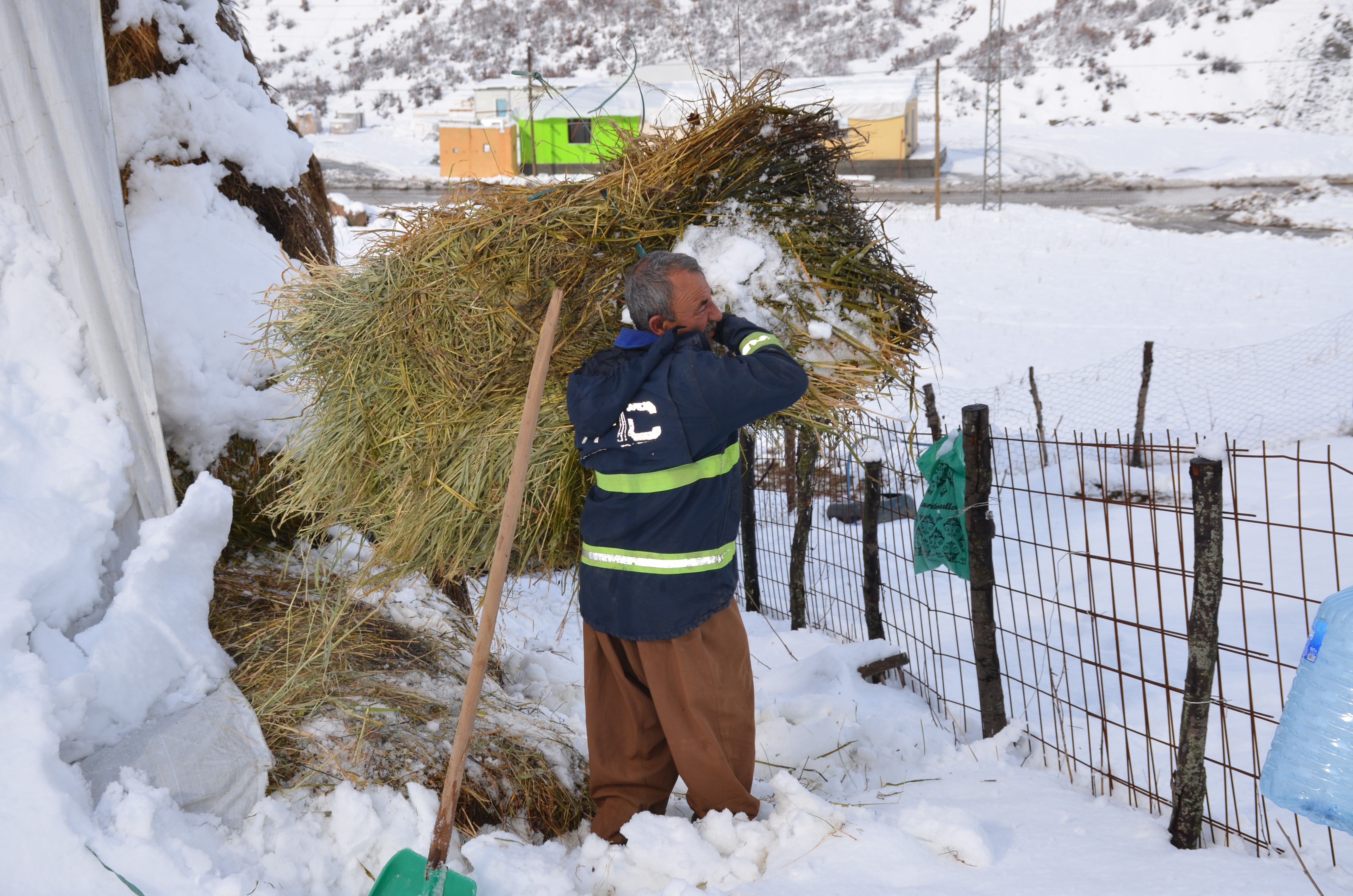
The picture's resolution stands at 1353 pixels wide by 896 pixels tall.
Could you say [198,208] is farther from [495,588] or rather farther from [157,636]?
[495,588]

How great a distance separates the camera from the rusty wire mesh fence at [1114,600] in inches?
96.3

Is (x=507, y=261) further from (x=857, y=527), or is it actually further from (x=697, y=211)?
(x=857, y=527)

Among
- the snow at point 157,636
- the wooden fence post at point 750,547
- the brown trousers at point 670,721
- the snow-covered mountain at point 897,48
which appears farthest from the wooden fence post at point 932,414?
the snow-covered mountain at point 897,48

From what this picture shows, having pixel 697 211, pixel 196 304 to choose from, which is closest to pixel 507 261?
pixel 697 211

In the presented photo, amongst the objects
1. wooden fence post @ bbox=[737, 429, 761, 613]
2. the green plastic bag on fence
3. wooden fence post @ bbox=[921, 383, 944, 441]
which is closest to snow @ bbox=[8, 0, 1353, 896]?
wooden fence post @ bbox=[737, 429, 761, 613]

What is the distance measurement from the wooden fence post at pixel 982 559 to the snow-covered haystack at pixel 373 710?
1.37 meters

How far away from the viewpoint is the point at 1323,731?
170 cm

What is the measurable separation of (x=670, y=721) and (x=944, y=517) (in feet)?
4.89

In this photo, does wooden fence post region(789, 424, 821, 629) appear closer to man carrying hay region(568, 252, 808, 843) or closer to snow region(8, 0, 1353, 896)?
snow region(8, 0, 1353, 896)

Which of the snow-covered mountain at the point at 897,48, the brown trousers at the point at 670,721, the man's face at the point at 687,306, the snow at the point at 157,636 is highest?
the snow-covered mountain at the point at 897,48

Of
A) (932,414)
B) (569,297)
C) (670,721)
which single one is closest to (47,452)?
(569,297)

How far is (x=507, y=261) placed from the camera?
230 centimetres

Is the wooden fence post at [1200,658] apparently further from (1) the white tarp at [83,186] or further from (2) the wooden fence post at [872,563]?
(1) the white tarp at [83,186]

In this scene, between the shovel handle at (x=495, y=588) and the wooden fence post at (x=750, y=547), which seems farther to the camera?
the wooden fence post at (x=750, y=547)
